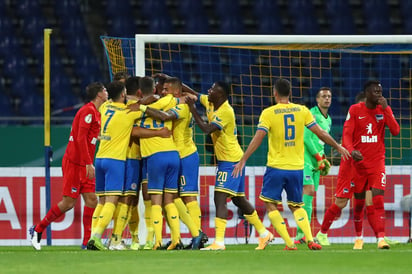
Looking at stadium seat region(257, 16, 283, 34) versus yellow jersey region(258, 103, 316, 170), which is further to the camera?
stadium seat region(257, 16, 283, 34)

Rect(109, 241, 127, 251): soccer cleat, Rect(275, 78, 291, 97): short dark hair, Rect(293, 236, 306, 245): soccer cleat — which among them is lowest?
Rect(293, 236, 306, 245): soccer cleat

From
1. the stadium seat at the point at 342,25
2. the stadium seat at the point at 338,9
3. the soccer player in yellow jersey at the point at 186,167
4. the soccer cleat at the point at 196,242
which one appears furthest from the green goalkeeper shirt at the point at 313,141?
the stadium seat at the point at 338,9

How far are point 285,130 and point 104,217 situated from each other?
2.03m

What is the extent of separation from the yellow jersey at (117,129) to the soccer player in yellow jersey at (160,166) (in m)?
0.14

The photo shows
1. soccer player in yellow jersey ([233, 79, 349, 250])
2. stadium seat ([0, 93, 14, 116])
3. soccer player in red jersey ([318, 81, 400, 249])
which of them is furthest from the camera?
stadium seat ([0, 93, 14, 116])

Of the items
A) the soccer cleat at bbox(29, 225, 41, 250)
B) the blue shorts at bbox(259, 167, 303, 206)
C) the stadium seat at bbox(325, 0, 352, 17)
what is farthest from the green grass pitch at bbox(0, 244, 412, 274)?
the stadium seat at bbox(325, 0, 352, 17)

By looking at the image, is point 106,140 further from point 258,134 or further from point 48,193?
point 48,193

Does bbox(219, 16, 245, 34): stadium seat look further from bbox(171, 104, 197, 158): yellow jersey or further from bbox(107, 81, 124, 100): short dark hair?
bbox(107, 81, 124, 100): short dark hair

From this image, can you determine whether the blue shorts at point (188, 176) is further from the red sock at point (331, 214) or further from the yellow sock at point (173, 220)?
the red sock at point (331, 214)

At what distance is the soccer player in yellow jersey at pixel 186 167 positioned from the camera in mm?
10336

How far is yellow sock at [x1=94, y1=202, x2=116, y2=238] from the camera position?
32.9 feet

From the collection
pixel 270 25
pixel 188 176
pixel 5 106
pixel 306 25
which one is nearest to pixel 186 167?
pixel 188 176

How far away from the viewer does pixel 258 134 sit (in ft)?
32.0

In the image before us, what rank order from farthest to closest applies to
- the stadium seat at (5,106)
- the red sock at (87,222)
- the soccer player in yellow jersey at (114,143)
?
the stadium seat at (5,106) → the red sock at (87,222) → the soccer player in yellow jersey at (114,143)
